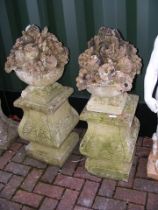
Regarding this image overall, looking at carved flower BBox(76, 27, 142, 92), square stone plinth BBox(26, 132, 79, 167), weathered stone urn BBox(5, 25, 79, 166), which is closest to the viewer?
carved flower BBox(76, 27, 142, 92)

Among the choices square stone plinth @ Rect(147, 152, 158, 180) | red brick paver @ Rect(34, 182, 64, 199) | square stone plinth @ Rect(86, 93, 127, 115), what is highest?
square stone plinth @ Rect(86, 93, 127, 115)

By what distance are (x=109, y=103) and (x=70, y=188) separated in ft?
3.57

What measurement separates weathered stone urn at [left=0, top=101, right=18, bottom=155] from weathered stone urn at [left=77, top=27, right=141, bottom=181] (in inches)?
47.5

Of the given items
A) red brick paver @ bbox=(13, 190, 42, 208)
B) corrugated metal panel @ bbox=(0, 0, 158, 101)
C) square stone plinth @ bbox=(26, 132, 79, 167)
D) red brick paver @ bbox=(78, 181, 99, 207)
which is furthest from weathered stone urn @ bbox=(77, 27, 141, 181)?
red brick paver @ bbox=(13, 190, 42, 208)

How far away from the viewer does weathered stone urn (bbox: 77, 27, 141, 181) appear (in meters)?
3.02

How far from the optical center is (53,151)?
3887 millimetres

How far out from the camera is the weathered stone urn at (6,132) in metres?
4.27

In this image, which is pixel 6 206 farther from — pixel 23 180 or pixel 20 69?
pixel 20 69

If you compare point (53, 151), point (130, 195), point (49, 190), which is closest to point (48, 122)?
point (53, 151)

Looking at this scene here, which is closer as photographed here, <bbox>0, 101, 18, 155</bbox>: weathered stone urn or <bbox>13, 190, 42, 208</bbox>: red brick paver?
<bbox>13, 190, 42, 208</bbox>: red brick paver

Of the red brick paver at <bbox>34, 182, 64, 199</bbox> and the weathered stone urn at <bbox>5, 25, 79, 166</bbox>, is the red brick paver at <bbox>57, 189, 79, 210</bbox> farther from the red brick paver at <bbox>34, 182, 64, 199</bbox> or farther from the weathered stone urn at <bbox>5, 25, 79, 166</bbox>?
the weathered stone urn at <bbox>5, 25, 79, 166</bbox>

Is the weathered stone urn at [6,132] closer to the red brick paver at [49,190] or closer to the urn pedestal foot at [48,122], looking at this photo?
the urn pedestal foot at [48,122]

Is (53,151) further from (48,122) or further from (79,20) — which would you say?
(79,20)

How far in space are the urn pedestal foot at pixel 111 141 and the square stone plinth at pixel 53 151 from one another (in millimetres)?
385
